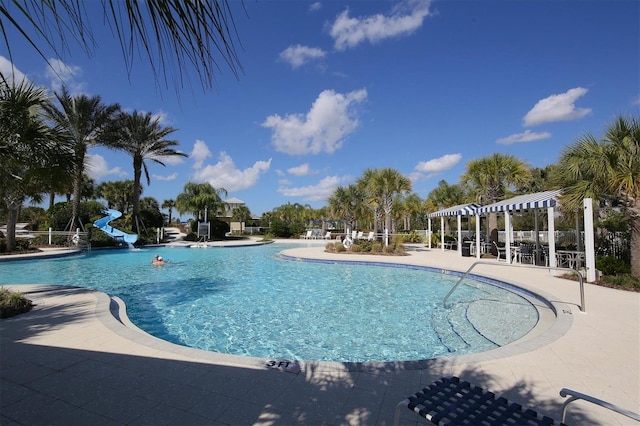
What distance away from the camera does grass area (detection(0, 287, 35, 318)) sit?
17.3 feet

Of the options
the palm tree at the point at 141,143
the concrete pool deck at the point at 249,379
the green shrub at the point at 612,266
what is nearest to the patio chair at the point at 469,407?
the concrete pool deck at the point at 249,379

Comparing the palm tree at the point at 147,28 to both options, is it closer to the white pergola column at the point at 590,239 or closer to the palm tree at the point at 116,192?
the white pergola column at the point at 590,239

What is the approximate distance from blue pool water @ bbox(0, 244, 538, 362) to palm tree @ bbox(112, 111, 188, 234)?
11789 mm

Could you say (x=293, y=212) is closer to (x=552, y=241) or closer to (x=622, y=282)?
(x=552, y=241)

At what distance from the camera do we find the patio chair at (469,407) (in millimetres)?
1980

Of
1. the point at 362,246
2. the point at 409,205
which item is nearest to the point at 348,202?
the point at 409,205

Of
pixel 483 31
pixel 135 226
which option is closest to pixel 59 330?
pixel 483 31

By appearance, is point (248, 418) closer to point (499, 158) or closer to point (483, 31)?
point (483, 31)

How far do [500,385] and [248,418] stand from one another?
7.61 ft

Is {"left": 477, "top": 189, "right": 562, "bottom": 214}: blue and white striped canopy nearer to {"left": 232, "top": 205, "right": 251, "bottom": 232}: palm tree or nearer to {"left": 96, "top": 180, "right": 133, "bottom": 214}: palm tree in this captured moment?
{"left": 232, "top": 205, "right": 251, "bottom": 232}: palm tree

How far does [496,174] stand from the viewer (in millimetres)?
17359

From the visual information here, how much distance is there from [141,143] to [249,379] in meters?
24.2

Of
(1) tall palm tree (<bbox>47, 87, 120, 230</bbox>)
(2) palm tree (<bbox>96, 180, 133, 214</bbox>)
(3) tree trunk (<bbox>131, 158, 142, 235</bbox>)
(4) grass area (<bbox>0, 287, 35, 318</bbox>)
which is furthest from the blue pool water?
(2) palm tree (<bbox>96, 180, 133, 214</bbox>)

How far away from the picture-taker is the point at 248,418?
99.9 inches
